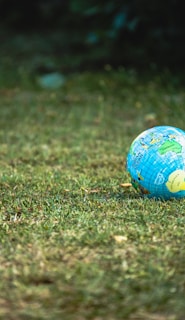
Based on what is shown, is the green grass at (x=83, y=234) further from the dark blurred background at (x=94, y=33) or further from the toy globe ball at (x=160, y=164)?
the dark blurred background at (x=94, y=33)

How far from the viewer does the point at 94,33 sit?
991cm

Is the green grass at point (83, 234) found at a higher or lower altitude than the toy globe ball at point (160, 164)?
lower

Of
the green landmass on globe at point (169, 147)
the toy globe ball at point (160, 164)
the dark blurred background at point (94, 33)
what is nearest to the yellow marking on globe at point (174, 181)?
the toy globe ball at point (160, 164)

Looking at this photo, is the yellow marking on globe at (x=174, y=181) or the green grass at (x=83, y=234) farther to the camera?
the yellow marking on globe at (x=174, y=181)

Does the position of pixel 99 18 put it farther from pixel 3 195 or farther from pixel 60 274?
pixel 60 274

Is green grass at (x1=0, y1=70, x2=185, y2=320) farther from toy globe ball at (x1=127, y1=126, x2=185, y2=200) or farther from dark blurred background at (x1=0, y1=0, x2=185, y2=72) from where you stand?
dark blurred background at (x1=0, y1=0, x2=185, y2=72)

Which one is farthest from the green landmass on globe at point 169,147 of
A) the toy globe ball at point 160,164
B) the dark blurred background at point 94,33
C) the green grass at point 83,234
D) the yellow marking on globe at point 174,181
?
the dark blurred background at point 94,33

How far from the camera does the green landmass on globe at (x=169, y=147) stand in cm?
432

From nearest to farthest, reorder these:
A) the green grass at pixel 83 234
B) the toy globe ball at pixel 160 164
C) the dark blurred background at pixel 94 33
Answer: the green grass at pixel 83 234
the toy globe ball at pixel 160 164
the dark blurred background at pixel 94 33

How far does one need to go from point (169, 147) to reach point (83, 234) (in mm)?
963

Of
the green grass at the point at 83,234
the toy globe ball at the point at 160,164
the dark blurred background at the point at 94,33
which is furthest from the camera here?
the dark blurred background at the point at 94,33

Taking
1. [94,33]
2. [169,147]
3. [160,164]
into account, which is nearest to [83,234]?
[160,164]

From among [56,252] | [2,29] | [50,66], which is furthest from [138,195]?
[2,29]

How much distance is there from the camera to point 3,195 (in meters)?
4.70
